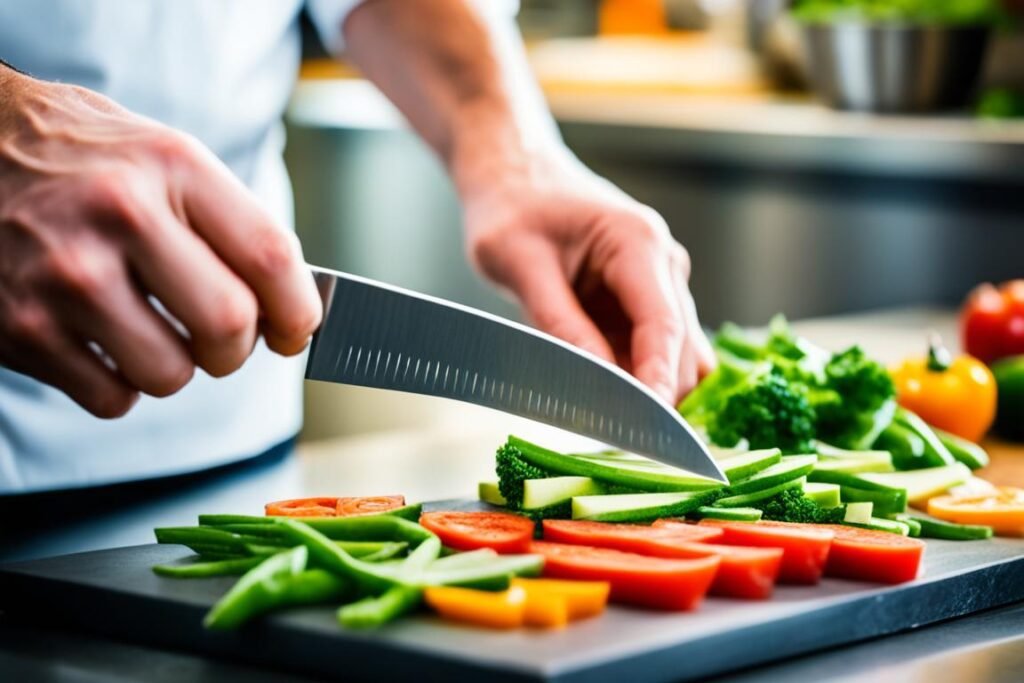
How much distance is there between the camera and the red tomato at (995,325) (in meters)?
2.52

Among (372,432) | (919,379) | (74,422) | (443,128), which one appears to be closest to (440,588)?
(74,422)

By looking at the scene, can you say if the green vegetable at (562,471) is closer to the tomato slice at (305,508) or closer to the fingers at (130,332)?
the tomato slice at (305,508)

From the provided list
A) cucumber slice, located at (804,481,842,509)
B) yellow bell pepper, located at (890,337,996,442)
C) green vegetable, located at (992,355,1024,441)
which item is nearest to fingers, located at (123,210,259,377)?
cucumber slice, located at (804,481,842,509)

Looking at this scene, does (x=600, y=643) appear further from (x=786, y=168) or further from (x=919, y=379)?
(x=786, y=168)

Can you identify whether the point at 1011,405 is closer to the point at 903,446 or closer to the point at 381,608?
the point at 903,446

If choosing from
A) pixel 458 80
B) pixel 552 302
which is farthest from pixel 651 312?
pixel 458 80

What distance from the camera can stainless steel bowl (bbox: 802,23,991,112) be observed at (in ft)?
13.7

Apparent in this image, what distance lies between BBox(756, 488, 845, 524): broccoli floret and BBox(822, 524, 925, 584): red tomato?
0.10 m

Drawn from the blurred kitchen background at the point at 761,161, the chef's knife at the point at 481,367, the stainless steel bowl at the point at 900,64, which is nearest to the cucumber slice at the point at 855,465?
the chef's knife at the point at 481,367

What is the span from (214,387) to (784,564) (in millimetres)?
852

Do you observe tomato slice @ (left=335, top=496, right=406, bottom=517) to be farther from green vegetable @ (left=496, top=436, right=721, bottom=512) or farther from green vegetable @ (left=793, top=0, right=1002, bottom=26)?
green vegetable @ (left=793, top=0, right=1002, bottom=26)

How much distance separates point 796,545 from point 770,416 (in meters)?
0.47

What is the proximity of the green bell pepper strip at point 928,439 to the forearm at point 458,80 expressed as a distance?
555mm

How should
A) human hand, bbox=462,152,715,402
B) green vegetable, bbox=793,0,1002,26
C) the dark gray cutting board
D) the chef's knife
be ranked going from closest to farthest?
the dark gray cutting board < the chef's knife < human hand, bbox=462,152,715,402 < green vegetable, bbox=793,0,1002,26
